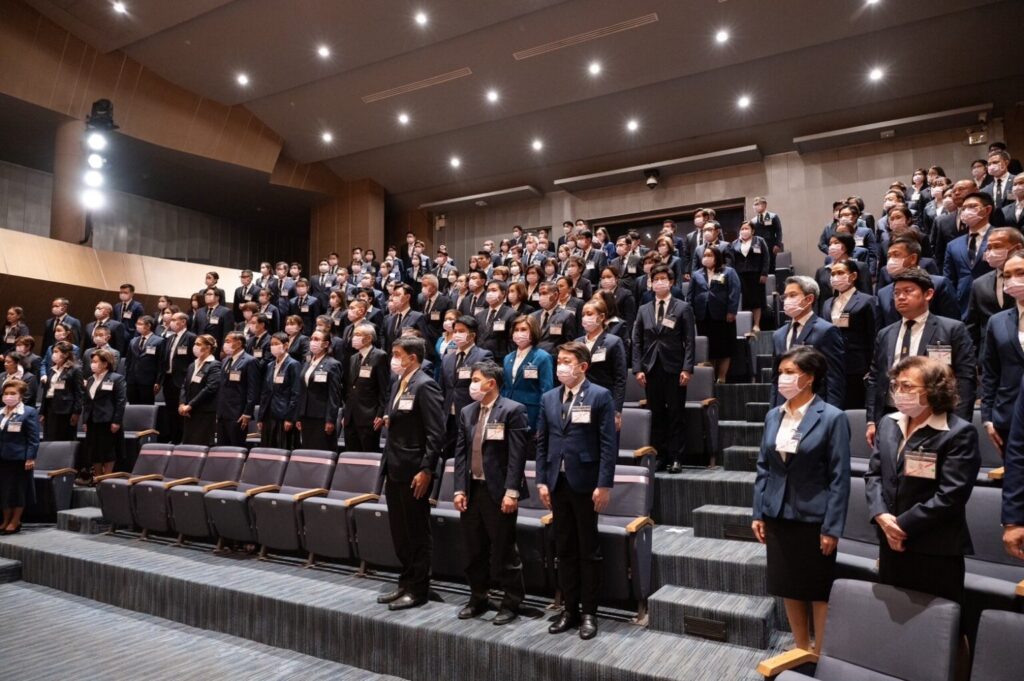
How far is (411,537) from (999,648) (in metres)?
2.13

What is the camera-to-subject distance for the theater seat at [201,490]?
4.06 metres

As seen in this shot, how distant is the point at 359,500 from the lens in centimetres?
346

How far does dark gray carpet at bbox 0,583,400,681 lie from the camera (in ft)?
9.32

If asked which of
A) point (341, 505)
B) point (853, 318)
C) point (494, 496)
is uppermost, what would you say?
point (853, 318)

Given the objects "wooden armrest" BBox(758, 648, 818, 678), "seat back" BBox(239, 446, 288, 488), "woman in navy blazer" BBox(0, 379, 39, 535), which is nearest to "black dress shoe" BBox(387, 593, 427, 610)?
"seat back" BBox(239, 446, 288, 488)

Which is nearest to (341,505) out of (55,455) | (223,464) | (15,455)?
(223,464)

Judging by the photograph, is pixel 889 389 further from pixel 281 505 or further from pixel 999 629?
pixel 281 505

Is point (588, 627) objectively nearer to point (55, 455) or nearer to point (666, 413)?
point (666, 413)

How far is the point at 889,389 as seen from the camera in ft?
8.39

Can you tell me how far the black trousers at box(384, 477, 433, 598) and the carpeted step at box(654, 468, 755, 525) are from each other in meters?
1.20

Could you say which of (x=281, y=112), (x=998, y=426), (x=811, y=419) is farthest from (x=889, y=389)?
(x=281, y=112)

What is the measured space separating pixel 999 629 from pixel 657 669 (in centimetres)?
101

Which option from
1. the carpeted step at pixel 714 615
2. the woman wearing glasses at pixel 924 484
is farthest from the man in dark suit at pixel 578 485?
the woman wearing glasses at pixel 924 484

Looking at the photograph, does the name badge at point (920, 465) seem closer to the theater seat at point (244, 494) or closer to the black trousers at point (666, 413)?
the black trousers at point (666, 413)
